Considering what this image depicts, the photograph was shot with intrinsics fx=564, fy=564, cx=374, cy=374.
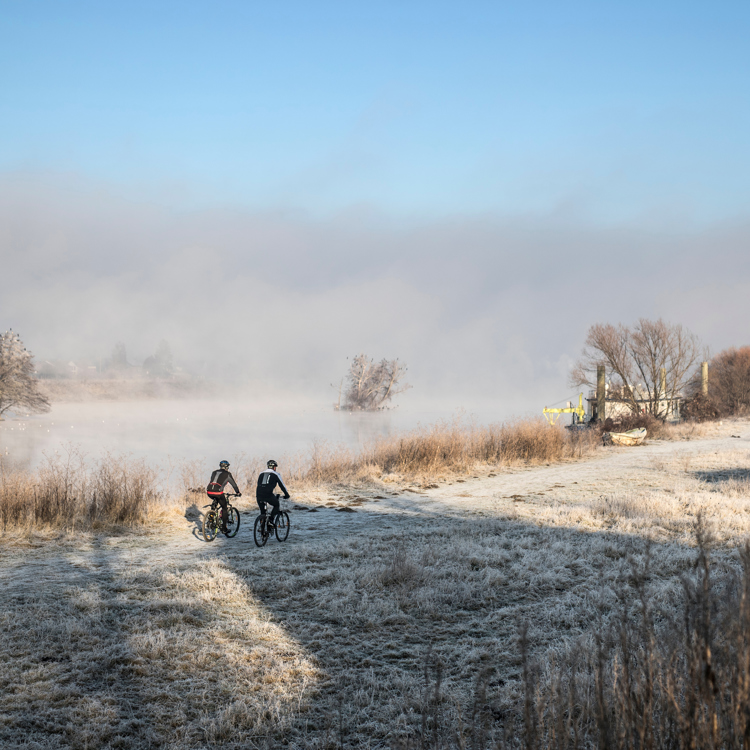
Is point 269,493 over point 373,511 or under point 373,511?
over

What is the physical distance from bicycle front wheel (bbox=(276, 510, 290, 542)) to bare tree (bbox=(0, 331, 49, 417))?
33176 mm

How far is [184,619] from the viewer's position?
16.9ft

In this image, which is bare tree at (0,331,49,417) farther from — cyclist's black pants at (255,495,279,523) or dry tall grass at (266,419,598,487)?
cyclist's black pants at (255,495,279,523)

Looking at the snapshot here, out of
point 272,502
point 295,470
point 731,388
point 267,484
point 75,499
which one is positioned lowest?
point 295,470

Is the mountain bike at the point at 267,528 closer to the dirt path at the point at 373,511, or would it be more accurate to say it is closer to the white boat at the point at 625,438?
the dirt path at the point at 373,511

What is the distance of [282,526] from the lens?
875 cm

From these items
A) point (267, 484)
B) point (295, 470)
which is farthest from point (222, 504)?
point (295, 470)

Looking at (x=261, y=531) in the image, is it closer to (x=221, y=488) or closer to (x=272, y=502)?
(x=272, y=502)

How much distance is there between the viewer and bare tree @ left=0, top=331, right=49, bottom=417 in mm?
34625

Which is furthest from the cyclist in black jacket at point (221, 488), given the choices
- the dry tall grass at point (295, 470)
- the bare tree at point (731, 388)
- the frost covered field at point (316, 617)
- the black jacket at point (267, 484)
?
the bare tree at point (731, 388)

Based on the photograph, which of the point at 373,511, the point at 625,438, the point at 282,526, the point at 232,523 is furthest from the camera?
the point at 625,438

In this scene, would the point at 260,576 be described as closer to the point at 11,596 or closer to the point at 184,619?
the point at 184,619

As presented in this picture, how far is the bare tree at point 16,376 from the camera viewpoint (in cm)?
3462

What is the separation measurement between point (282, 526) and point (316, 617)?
355 centimetres
